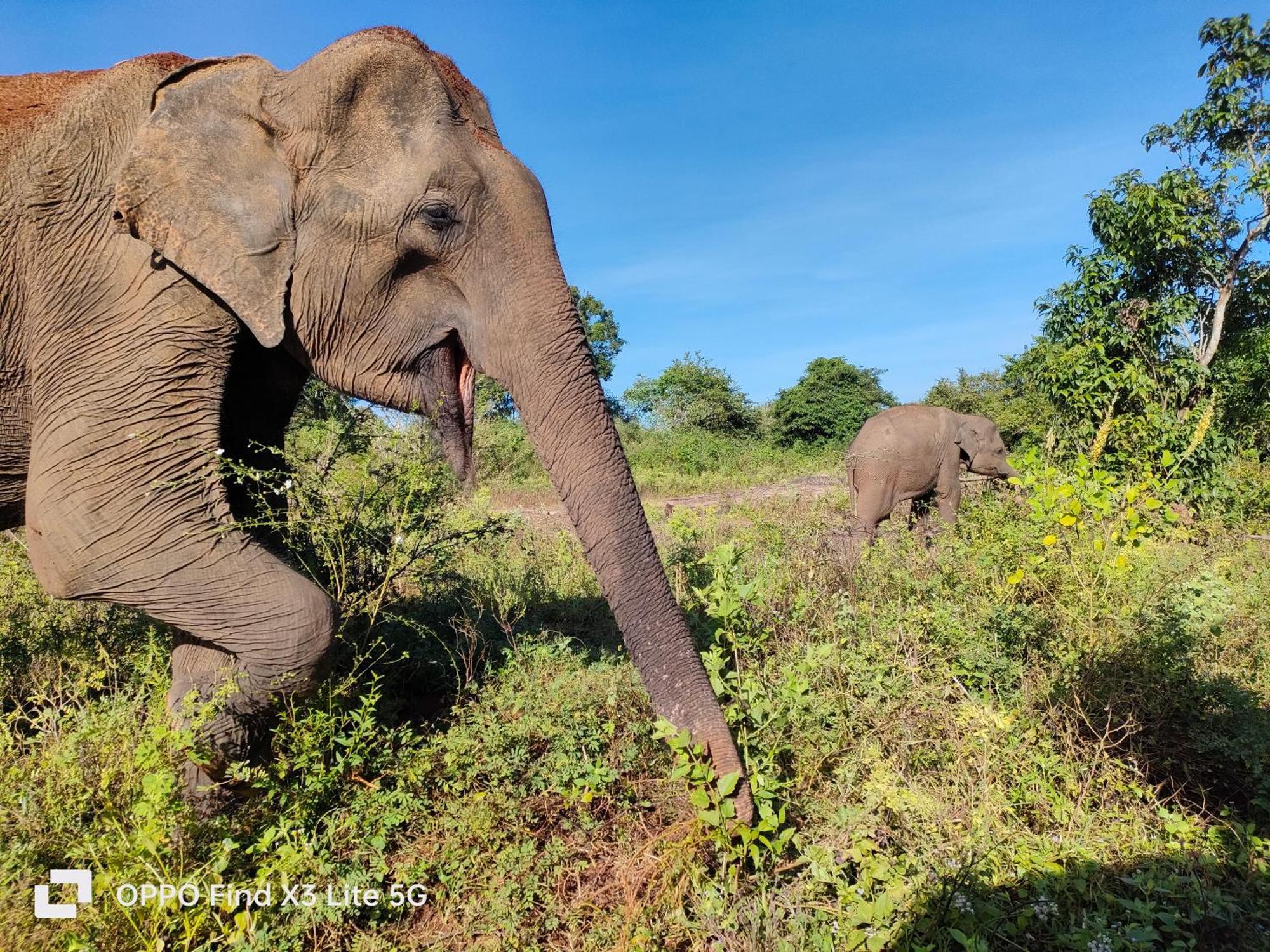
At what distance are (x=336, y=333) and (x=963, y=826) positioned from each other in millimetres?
3013

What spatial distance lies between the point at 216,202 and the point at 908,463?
823cm

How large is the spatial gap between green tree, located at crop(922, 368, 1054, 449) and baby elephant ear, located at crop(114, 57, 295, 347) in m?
9.14

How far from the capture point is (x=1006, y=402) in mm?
20781

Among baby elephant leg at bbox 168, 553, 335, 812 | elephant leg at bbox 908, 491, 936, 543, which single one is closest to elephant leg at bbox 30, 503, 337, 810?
baby elephant leg at bbox 168, 553, 335, 812

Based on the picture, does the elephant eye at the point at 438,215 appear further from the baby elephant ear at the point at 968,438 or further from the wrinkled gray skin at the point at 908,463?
the baby elephant ear at the point at 968,438

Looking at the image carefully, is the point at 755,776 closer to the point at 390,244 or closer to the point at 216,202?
the point at 390,244

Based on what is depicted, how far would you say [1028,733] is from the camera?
319 cm

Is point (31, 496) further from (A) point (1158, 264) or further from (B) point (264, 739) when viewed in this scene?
(A) point (1158, 264)

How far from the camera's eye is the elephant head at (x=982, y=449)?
1053 centimetres

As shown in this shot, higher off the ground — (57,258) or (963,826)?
(57,258)

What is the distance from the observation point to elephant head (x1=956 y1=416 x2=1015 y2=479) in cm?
1053

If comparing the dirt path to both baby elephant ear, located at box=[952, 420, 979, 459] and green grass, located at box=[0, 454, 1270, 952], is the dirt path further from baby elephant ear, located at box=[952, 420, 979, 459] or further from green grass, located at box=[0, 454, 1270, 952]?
green grass, located at box=[0, 454, 1270, 952]

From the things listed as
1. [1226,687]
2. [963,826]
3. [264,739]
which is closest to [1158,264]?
[1226,687]


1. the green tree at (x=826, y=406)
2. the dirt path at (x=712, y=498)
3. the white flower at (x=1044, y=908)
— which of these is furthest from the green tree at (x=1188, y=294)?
the green tree at (x=826, y=406)
